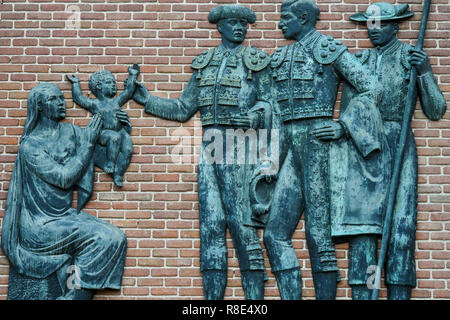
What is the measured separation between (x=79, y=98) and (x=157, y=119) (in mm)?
719

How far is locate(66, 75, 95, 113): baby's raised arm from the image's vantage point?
8.17m

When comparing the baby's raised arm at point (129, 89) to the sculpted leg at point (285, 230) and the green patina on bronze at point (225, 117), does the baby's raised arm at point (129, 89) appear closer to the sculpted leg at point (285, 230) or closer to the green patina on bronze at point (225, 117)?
the green patina on bronze at point (225, 117)

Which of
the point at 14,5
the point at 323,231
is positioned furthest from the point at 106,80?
the point at 323,231

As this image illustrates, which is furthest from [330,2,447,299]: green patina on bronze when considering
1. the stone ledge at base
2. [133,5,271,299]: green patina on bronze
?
the stone ledge at base

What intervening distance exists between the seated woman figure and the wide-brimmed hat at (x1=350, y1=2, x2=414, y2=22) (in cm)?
256

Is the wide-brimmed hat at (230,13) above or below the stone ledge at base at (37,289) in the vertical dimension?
above

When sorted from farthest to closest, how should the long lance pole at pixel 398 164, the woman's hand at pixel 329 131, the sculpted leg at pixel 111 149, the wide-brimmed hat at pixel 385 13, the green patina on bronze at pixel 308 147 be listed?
the wide-brimmed hat at pixel 385 13 → the sculpted leg at pixel 111 149 → the woman's hand at pixel 329 131 → the green patina on bronze at pixel 308 147 → the long lance pole at pixel 398 164

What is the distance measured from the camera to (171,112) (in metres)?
8.13

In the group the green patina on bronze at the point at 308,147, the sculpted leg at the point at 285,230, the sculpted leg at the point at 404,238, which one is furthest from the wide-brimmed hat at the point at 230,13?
the sculpted leg at the point at 404,238

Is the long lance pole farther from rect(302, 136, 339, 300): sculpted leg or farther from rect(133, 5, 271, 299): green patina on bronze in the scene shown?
rect(133, 5, 271, 299): green patina on bronze

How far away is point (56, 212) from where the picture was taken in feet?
25.9

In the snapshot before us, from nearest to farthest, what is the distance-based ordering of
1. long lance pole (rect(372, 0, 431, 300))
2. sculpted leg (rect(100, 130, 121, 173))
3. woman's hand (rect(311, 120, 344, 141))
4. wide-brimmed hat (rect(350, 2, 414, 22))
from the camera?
long lance pole (rect(372, 0, 431, 300)) → woman's hand (rect(311, 120, 344, 141)) → sculpted leg (rect(100, 130, 121, 173)) → wide-brimmed hat (rect(350, 2, 414, 22))

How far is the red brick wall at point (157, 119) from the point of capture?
7.86 metres
